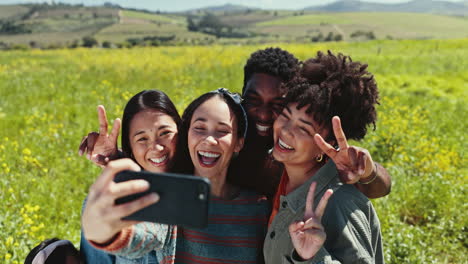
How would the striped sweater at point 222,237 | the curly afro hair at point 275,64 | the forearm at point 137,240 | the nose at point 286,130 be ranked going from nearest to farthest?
the forearm at point 137,240 → the striped sweater at point 222,237 → the nose at point 286,130 → the curly afro hair at point 275,64

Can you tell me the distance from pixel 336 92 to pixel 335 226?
59 centimetres

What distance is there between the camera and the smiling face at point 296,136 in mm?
1735

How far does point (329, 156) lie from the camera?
165 cm

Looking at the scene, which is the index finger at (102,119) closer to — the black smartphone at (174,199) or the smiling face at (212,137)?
the smiling face at (212,137)

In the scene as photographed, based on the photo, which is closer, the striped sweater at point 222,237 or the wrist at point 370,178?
the striped sweater at point 222,237

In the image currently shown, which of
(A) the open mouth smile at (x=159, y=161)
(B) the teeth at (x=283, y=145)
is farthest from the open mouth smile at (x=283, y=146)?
(A) the open mouth smile at (x=159, y=161)

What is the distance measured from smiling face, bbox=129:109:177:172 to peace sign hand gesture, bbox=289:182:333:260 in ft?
2.83

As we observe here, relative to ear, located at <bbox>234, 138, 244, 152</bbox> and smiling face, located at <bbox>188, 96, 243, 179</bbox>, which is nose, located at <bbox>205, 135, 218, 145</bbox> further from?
ear, located at <bbox>234, 138, 244, 152</bbox>

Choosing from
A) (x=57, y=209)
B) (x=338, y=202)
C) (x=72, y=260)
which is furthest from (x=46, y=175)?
(x=338, y=202)

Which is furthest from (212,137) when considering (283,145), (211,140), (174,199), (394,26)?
(394,26)

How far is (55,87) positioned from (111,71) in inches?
111

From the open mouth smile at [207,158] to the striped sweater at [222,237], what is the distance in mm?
194

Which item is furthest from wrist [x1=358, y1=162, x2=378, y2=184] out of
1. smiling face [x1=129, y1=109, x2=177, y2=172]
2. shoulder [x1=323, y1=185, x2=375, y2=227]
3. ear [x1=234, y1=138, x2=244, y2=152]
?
smiling face [x1=129, y1=109, x2=177, y2=172]

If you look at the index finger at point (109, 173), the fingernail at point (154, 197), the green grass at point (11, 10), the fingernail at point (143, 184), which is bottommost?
the fingernail at point (154, 197)
